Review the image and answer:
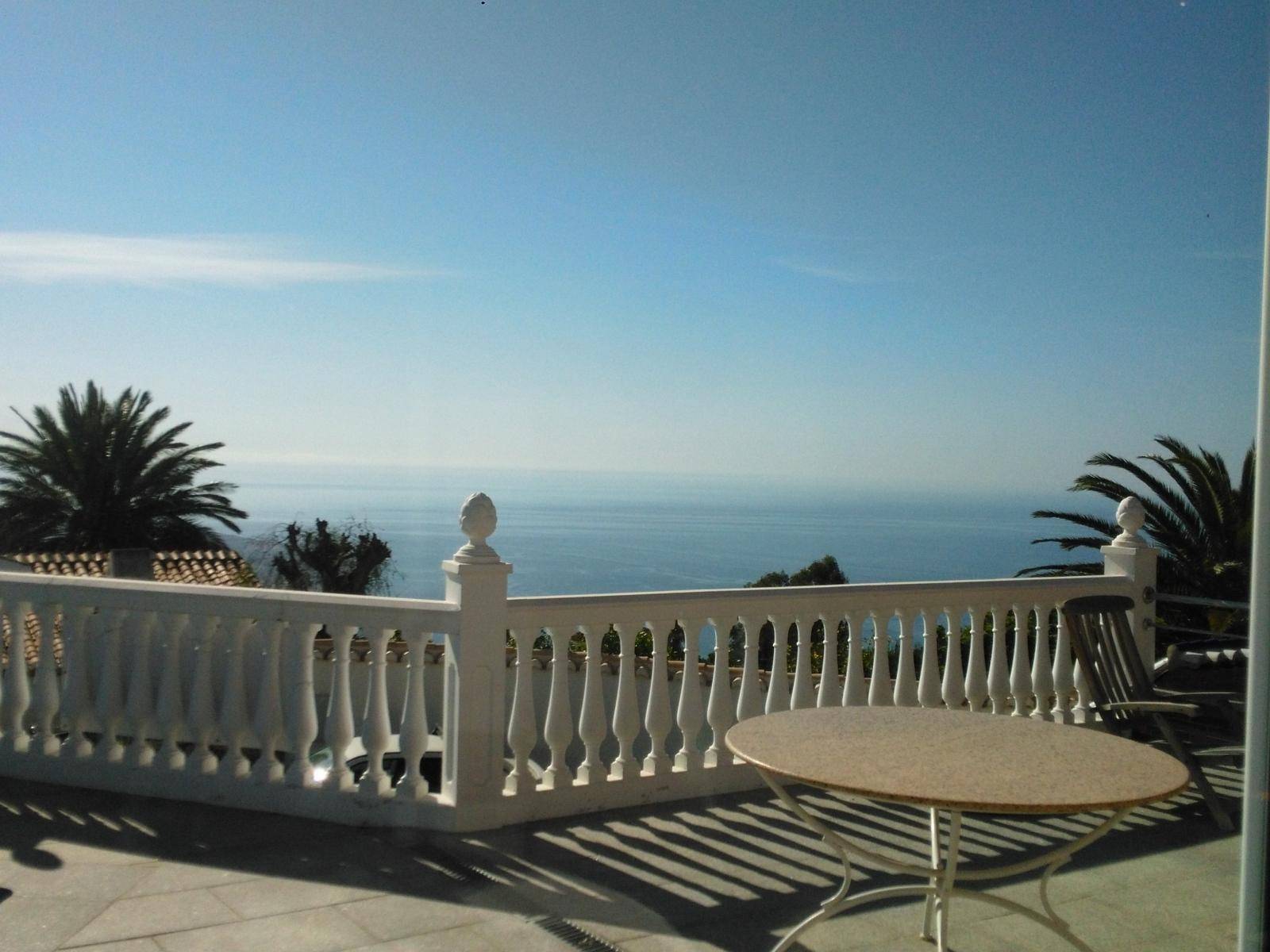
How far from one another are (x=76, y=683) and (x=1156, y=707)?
4.80 m

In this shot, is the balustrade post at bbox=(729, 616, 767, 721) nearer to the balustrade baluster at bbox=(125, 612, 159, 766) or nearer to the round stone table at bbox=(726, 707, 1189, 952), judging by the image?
the round stone table at bbox=(726, 707, 1189, 952)

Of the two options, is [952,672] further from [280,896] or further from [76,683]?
[76,683]

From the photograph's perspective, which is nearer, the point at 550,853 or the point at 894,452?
the point at 550,853

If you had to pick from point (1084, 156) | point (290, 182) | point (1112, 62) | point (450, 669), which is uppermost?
point (290, 182)

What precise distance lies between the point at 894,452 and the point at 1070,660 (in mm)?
22506

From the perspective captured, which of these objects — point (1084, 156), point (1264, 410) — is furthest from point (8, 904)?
point (1084, 156)

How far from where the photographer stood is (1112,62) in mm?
6691

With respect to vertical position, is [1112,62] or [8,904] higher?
[1112,62]

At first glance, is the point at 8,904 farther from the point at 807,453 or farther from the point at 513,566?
the point at 807,453

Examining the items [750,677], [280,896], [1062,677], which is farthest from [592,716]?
[1062,677]

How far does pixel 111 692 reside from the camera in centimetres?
457

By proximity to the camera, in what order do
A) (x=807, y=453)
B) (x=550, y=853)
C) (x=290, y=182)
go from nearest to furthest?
(x=550, y=853), (x=290, y=182), (x=807, y=453)

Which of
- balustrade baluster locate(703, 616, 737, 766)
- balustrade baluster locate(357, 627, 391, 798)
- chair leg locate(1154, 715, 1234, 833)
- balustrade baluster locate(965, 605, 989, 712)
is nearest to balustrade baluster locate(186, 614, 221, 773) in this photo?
balustrade baluster locate(357, 627, 391, 798)

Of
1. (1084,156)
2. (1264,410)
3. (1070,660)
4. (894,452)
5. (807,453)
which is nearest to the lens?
(1264,410)
